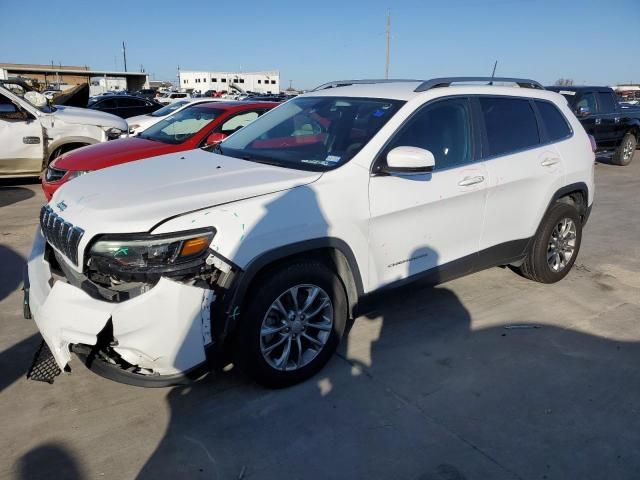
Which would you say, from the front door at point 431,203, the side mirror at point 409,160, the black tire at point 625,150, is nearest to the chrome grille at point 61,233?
the front door at point 431,203

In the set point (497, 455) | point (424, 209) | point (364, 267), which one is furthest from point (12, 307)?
point (497, 455)

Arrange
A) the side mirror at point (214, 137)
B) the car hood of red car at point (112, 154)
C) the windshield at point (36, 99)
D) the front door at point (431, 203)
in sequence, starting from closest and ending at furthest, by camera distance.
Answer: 1. the front door at point (431, 203)
2. the car hood of red car at point (112, 154)
3. the side mirror at point (214, 137)
4. the windshield at point (36, 99)

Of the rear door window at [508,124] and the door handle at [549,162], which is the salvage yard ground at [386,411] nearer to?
the door handle at [549,162]

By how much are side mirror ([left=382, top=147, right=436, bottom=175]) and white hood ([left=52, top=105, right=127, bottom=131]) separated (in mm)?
7138

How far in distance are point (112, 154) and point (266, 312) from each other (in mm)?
4309

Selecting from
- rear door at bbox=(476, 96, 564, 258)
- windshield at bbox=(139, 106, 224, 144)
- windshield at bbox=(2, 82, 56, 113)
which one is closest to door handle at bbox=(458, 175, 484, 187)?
rear door at bbox=(476, 96, 564, 258)

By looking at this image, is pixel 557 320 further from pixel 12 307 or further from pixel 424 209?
pixel 12 307

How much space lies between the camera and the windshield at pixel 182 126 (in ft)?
23.5

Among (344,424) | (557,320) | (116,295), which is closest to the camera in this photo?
(116,295)

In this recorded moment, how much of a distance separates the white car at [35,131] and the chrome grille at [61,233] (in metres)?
6.12

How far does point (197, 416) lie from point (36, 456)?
804mm

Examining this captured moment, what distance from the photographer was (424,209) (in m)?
3.52

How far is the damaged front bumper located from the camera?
251cm

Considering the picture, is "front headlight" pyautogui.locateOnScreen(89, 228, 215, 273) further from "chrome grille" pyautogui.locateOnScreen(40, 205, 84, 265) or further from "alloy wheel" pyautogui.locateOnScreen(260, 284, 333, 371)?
"alloy wheel" pyautogui.locateOnScreen(260, 284, 333, 371)
